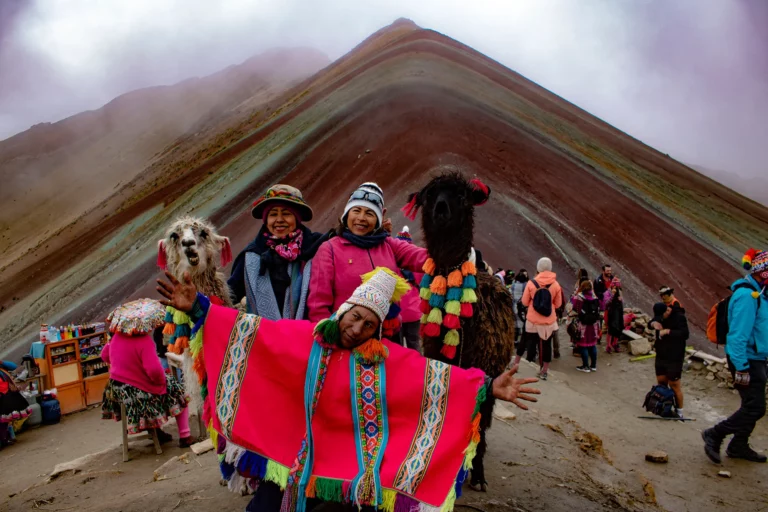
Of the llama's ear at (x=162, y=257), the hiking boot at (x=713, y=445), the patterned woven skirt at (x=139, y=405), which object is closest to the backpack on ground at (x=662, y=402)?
the hiking boot at (x=713, y=445)

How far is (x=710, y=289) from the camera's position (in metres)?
13.6

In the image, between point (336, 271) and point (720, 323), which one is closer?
point (336, 271)

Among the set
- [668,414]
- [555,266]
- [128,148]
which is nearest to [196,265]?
[668,414]

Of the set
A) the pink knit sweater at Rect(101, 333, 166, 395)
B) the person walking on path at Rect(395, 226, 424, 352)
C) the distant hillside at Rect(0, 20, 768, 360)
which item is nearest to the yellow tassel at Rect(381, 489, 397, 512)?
the person walking on path at Rect(395, 226, 424, 352)

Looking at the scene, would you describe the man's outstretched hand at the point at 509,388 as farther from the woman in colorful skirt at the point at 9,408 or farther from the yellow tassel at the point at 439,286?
the woman in colorful skirt at the point at 9,408

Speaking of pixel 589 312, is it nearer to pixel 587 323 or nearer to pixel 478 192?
pixel 587 323

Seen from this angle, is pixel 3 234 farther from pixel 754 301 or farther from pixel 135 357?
pixel 754 301

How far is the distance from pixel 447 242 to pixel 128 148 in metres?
52.9

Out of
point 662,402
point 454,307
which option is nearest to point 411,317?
point 454,307

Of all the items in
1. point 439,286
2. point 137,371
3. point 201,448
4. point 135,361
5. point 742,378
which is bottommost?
point 201,448

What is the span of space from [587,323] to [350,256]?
6.48 m

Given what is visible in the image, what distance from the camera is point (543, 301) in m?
7.27

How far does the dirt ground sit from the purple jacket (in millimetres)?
1577

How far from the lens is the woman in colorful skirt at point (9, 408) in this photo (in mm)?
6422
